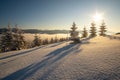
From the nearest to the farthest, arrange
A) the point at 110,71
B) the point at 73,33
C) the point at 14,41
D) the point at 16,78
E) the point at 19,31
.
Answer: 1. the point at 110,71
2. the point at 16,78
3. the point at 14,41
4. the point at 19,31
5. the point at 73,33

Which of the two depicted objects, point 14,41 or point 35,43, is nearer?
point 14,41

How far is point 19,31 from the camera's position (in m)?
41.4

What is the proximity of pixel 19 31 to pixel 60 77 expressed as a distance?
38.7 m

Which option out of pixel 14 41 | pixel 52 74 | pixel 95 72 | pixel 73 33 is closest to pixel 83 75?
pixel 95 72

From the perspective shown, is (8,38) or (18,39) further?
(18,39)

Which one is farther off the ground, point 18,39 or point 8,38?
point 8,38

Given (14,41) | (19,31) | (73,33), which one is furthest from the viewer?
(73,33)

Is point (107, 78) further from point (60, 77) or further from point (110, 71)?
point (60, 77)

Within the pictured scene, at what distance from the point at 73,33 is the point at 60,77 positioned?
4526cm

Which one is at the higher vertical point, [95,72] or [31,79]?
[95,72]

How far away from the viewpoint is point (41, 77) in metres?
7.14

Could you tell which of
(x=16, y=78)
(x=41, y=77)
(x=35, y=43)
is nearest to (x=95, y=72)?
(x=41, y=77)

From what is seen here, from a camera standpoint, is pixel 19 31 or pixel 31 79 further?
pixel 19 31

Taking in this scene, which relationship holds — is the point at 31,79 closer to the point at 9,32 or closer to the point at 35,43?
the point at 9,32
